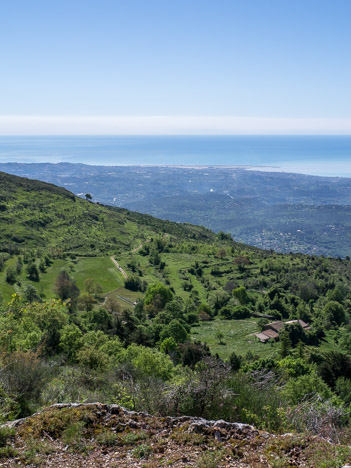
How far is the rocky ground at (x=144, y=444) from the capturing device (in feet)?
29.3

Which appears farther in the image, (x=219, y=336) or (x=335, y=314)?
(x=335, y=314)

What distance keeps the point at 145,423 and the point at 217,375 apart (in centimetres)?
315

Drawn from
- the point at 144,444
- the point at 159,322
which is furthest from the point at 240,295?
the point at 144,444

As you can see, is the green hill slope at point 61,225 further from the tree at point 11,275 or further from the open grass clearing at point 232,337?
the open grass clearing at point 232,337

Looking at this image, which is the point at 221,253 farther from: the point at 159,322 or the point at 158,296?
the point at 159,322

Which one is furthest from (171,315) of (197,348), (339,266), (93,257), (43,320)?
(339,266)

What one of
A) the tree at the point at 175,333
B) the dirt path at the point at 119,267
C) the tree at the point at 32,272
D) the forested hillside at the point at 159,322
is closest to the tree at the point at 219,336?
the forested hillside at the point at 159,322

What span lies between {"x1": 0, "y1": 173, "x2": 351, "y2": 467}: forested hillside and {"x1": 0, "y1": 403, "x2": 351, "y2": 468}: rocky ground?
0.19m

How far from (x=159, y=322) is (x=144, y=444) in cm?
4744

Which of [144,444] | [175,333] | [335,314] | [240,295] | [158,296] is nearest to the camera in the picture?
[144,444]

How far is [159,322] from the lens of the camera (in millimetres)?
56312

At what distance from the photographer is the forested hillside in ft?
41.4

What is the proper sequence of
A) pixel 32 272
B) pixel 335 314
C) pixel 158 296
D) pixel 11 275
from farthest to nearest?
pixel 32 272, pixel 335 314, pixel 158 296, pixel 11 275

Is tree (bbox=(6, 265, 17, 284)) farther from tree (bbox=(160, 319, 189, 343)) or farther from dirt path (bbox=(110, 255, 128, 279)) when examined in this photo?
tree (bbox=(160, 319, 189, 343))
